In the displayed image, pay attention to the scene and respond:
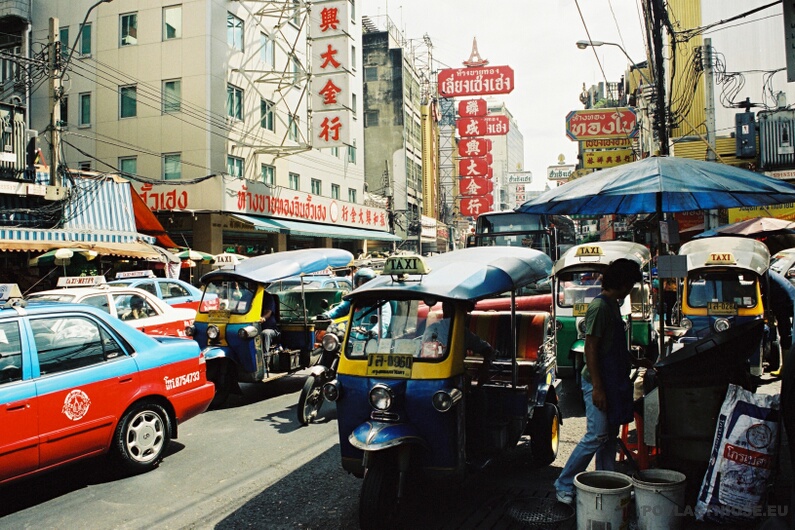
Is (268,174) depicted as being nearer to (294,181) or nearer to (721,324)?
(294,181)

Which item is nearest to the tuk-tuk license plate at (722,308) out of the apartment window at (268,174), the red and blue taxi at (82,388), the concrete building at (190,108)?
the red and blue taxi at (82,388)

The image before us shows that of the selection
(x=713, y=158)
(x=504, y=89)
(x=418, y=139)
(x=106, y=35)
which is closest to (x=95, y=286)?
(x=106, y=35)

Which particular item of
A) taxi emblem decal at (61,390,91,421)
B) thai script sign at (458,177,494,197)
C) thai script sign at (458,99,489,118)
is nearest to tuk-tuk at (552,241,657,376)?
taxi emblem decal at (61,390,91,421)

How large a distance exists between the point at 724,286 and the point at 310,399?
23.7 feet

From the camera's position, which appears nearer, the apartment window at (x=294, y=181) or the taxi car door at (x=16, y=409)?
the taxi car door at (x=16, y=409)

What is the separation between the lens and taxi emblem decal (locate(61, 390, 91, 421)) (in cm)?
528

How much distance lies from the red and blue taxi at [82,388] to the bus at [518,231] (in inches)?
466

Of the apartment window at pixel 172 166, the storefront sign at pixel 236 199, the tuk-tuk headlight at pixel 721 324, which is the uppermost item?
the apartment window at pixel 172 166

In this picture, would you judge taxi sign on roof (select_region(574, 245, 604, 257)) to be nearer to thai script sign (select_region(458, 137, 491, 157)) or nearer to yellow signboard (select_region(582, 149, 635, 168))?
yellow signboard (select_region(582, 149, 635, 168))

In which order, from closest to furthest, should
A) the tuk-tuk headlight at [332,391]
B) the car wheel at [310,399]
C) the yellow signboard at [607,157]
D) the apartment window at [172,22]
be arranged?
1. the tuk-tuk headlight at [332,391]
2. the car wheel at [310,399]
3. the apartment window at [172,22]
4. the yellow signboard at [607,157]

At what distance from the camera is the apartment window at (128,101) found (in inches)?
966

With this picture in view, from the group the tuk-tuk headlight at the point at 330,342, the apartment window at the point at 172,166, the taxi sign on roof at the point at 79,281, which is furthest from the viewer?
the apartment window at the point at 172,166

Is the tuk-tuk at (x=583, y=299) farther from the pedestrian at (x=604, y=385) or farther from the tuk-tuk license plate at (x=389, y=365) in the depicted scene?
the tuk-tuk license plate at (x=389, y=365)

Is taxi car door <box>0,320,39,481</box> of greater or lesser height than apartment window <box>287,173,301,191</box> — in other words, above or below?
below
